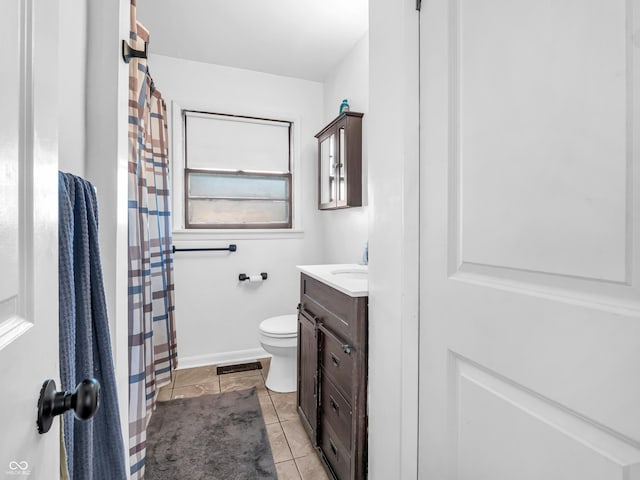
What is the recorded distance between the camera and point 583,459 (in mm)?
568

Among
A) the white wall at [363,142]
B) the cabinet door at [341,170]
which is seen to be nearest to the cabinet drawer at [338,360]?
the white wall at [363,142]

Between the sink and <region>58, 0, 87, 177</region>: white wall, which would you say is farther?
the sink

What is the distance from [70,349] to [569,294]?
3.09 feet

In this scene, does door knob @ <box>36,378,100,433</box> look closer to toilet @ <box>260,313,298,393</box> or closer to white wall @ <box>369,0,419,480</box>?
white wall @ <box>369,0,419,480</box>

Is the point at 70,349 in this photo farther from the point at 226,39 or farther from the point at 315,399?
the point at 226,39

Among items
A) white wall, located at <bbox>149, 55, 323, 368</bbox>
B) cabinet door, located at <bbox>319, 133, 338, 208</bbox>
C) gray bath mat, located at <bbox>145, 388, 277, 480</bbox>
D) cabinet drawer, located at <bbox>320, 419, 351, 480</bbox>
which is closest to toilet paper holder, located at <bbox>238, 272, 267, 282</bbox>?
white wall, located at <bbox>149, 55, 323, 368</bbox>

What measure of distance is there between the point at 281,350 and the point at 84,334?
1656 mm

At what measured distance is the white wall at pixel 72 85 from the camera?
0.80 metres

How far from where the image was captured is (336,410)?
142 centimetres

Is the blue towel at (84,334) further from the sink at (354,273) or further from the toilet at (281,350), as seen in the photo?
the toilet at (281,350)

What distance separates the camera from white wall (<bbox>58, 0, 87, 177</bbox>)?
2.64 ft

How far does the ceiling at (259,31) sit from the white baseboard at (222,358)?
2458mm

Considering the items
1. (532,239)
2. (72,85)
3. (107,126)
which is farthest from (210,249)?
(532,239)

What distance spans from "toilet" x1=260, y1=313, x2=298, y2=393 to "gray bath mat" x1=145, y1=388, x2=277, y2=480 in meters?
0.19
